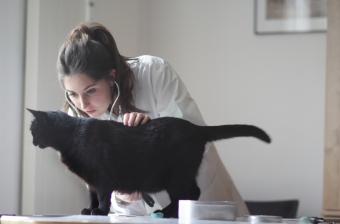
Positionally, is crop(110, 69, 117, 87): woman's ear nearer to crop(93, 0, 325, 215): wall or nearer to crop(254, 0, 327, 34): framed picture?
crop(93, 0, 325, 215): wall

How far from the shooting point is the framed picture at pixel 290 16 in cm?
215

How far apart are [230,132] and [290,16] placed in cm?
112

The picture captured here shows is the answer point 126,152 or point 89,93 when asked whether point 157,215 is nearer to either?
point 126,152

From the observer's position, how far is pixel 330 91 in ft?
4.94

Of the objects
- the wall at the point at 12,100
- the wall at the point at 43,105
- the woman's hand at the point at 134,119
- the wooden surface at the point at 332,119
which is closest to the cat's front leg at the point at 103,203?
the woman's hand at the point at 134,119

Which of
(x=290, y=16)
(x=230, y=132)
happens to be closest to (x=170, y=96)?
(x=230, y=132)

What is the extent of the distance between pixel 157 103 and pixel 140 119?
66mm

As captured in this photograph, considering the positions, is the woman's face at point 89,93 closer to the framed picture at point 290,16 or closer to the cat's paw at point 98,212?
the cat's paw at point 98,212

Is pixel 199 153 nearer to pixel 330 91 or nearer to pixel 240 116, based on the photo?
pixel 330 91

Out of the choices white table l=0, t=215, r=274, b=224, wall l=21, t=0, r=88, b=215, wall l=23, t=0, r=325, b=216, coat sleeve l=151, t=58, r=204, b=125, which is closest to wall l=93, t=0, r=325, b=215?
wall l=23, t=0, r=325, b=216

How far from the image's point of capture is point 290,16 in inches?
87.1

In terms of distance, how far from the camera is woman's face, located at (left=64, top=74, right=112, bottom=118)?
1161 mm

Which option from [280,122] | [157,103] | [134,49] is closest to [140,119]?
[157,103]

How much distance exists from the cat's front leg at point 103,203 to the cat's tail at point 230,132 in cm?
21
